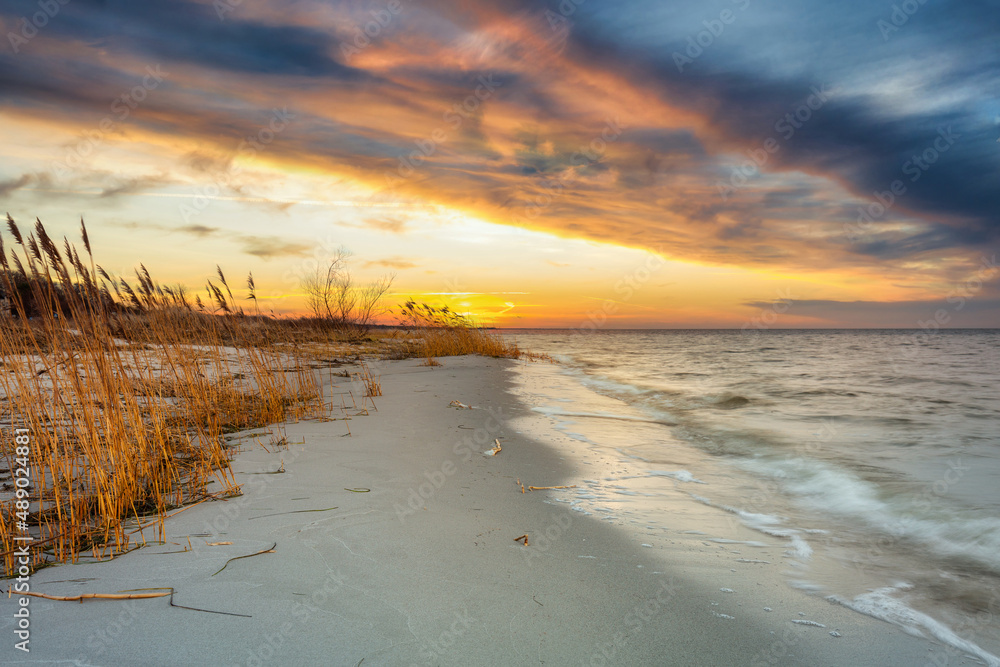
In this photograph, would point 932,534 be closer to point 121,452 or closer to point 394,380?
point 121,452

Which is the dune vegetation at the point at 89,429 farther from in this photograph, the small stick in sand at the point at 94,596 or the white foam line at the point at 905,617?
the white foam line at the point at 905,617

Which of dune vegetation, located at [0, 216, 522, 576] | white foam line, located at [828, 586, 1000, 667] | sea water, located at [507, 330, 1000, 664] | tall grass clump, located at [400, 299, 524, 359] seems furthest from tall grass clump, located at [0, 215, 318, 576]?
tall grass clump, located at [400, 299, 524, 359]

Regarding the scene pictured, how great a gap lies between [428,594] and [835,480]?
4.36m

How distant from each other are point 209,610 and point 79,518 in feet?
3.73

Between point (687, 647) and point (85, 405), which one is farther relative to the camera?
point (85, 405)

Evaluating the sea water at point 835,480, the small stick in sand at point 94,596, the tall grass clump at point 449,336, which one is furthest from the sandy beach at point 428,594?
the tall grass clump at point 449,336

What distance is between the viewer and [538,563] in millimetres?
2389

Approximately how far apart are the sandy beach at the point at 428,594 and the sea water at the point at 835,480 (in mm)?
292

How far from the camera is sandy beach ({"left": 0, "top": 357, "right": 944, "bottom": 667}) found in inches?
66.9

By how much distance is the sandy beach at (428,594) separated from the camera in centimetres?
170

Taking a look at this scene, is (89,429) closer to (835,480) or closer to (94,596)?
(94,596)

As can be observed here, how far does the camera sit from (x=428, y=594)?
204 centimetres

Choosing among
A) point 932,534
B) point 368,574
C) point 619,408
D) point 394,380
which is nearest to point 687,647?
point 368,574

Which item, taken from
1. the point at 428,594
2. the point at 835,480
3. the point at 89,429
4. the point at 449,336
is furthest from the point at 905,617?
the point at 449,336
